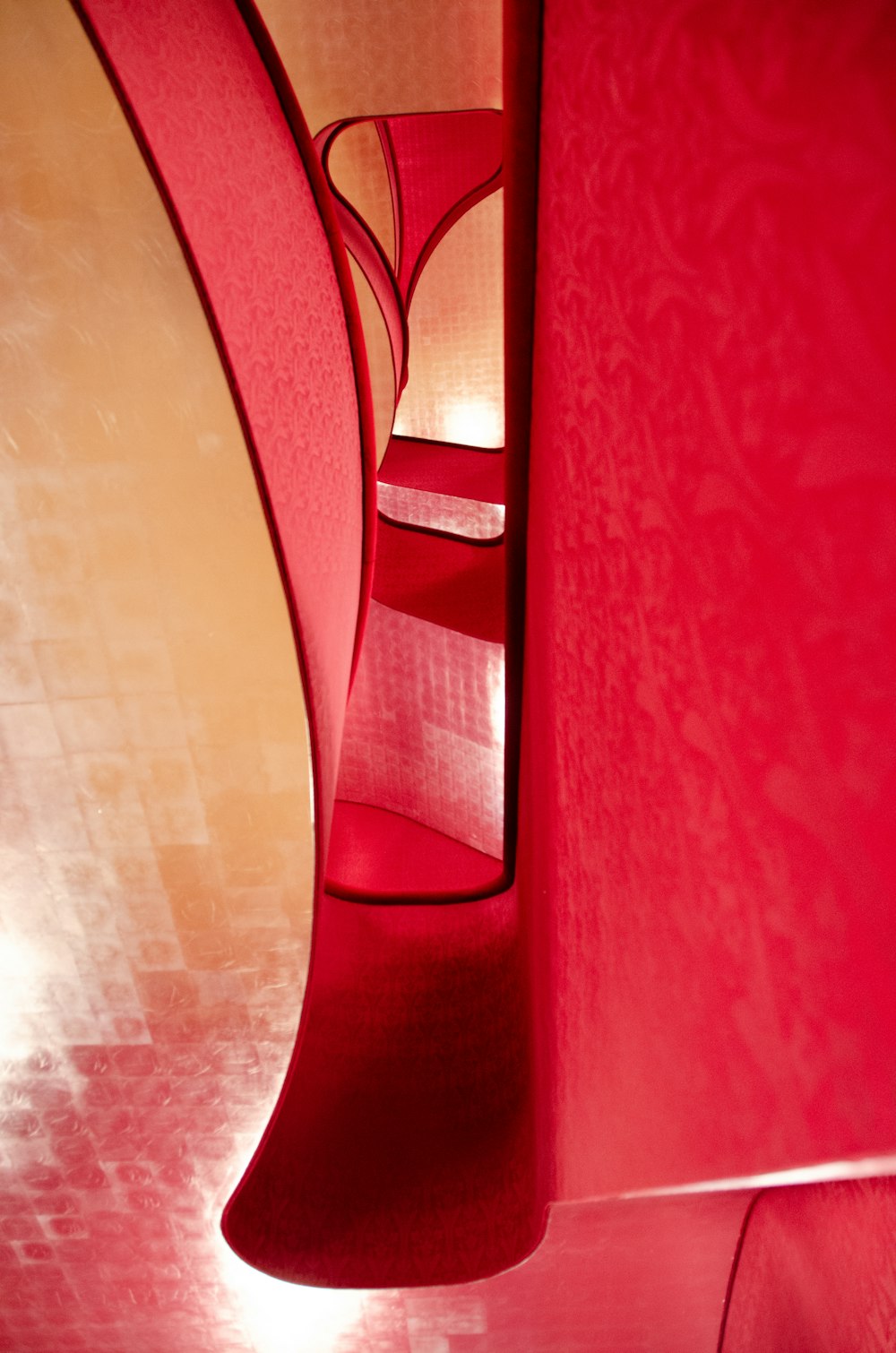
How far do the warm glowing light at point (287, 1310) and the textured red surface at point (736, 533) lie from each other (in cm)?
146

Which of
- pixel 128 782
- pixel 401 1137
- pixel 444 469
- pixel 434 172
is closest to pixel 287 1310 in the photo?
pixel 401 1137

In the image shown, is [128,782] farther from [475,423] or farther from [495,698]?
[475,423]

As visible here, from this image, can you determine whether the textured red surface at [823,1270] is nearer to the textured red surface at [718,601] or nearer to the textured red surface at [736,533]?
the textured red surface at [718,601]

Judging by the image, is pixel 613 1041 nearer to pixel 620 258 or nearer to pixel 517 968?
pixel 620 258

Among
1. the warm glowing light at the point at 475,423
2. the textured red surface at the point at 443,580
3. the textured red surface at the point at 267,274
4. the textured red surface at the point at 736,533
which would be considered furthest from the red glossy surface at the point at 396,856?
the textured red surface at the point at 736,533

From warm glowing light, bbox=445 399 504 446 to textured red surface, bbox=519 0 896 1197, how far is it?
391 cm

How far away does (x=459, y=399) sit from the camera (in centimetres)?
481

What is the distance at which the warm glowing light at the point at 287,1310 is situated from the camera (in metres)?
2.00

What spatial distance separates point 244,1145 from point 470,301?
433cm

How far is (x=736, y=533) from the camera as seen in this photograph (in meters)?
0.57

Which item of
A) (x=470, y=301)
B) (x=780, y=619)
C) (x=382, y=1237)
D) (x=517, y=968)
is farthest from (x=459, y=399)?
(x=780, y=619)

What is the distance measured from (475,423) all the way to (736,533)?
449 cm

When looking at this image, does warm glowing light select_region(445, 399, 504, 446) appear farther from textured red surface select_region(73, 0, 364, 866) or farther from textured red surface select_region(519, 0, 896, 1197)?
textured red surface select_region(519, 0, 896, 1197)

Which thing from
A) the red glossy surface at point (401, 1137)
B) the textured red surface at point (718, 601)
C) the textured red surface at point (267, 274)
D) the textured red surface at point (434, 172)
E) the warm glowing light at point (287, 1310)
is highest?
the textured red surface at point (434, 172)
